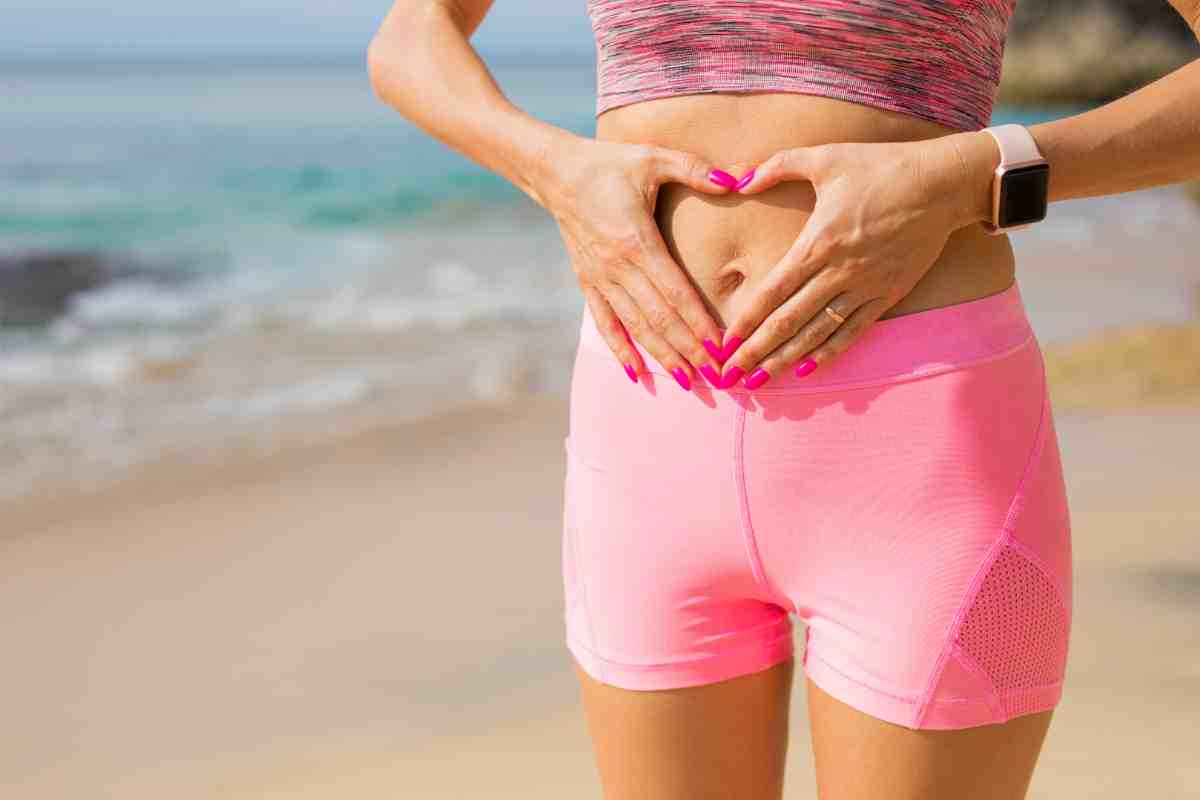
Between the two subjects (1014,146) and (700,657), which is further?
(700,657)

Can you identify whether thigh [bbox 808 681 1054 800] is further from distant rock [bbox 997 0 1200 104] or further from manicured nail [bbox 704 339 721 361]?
distant rock [bbox 997 0 1200 104]

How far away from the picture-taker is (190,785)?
9.23 feet

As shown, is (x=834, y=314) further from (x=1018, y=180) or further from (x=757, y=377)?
(x=1018, y=180)

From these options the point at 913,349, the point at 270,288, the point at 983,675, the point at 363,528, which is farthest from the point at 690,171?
the point at 270,288

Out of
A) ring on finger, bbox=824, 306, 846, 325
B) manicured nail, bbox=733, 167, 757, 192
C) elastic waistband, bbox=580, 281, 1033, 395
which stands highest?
manicured nail, bbox=733, 167, 757, 192

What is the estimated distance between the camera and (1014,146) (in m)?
1.06

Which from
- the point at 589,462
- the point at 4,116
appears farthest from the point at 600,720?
the point at 4,116

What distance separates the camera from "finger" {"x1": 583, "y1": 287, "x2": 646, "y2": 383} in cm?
116

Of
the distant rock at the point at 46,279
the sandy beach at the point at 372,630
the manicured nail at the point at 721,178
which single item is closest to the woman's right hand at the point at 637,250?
the manicured nail at the point at 721,178

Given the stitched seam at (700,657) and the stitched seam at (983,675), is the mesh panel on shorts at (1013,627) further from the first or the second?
the stitched seam at (700,657)

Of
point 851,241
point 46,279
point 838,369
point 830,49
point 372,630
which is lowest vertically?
Answer: point 372,630

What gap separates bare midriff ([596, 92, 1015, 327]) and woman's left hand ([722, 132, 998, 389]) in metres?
0.04

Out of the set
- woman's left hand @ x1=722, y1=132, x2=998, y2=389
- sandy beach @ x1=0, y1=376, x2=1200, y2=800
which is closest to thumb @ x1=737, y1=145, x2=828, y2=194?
woman's left hand @ x1=722, y1=132, x2=998, y2=389

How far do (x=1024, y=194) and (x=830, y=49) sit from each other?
0.21 metres
